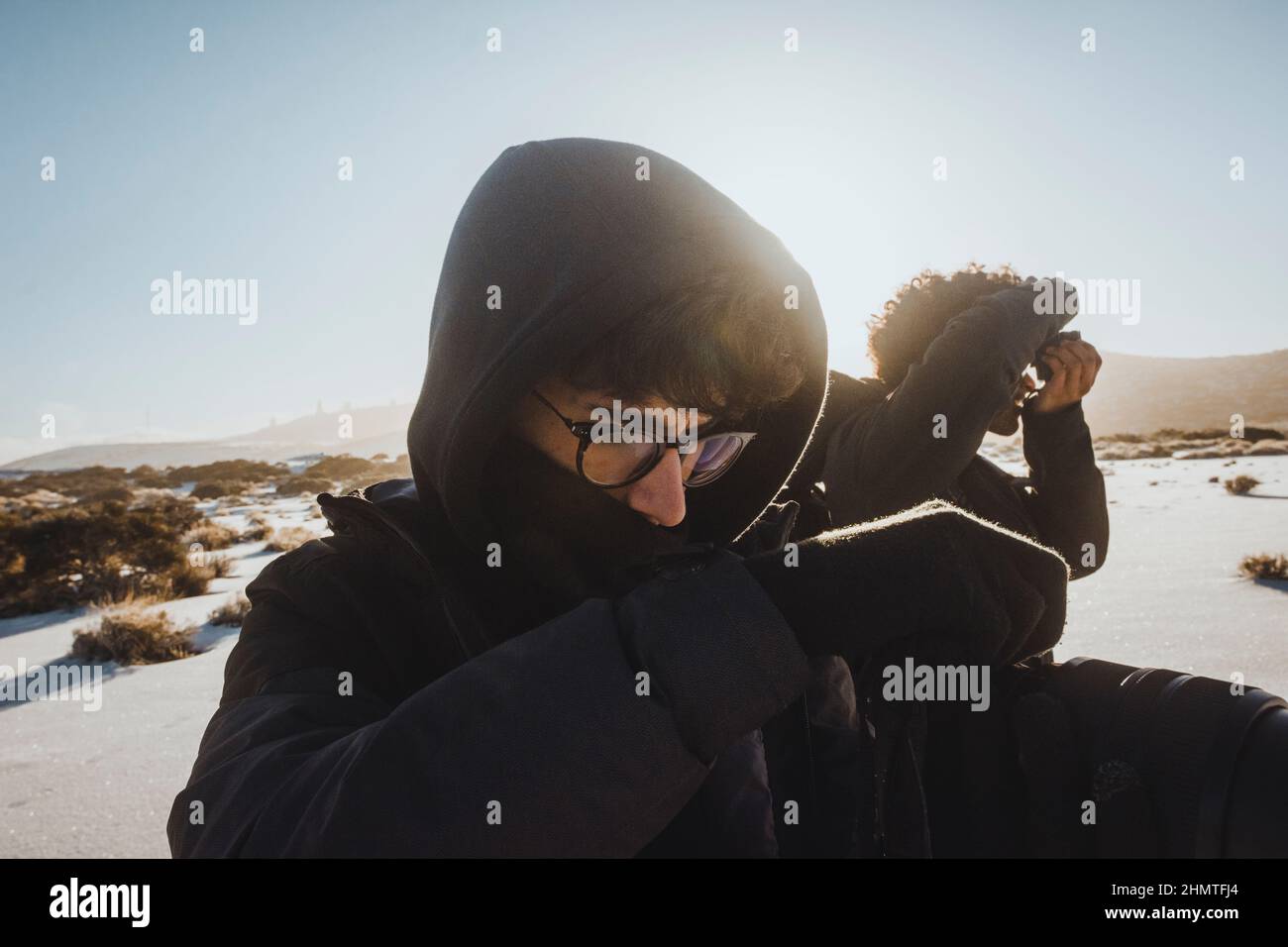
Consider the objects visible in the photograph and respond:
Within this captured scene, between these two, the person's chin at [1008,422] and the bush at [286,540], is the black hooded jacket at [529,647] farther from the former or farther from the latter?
the bush at [286,540]

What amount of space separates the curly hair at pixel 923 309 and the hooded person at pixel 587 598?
82 cm

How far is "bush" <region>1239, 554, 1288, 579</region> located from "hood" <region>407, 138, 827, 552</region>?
552 centimetres

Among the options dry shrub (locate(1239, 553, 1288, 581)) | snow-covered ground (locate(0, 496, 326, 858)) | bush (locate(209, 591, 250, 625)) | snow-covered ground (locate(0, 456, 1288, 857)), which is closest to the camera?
snow-covered ground (locate(0, 496, 326, 858))

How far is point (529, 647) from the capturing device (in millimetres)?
674

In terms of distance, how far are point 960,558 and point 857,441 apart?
1131mm

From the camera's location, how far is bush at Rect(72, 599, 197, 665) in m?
4.44

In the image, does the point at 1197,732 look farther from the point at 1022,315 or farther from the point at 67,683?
the point at 67,683

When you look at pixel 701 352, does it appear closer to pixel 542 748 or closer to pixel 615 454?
pixel 615 454

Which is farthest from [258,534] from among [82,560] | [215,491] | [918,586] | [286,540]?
[918,586]

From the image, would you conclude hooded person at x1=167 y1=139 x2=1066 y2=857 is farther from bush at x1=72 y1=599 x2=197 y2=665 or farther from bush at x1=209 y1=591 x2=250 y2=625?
bush at x1=209 y1=591 x2=250 y2=625

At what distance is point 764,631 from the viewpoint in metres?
0.69

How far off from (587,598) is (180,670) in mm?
4409

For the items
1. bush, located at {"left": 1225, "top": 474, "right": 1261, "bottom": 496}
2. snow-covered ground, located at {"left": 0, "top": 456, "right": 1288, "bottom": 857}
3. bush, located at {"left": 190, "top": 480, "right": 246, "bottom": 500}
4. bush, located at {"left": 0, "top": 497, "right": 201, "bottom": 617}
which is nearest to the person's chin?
snow-covered ground, located at {"left": 0, "top": 456, "right": 1288, "bottom": 857}
